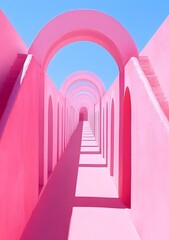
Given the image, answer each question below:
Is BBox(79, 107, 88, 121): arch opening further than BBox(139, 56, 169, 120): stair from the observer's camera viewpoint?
Yes

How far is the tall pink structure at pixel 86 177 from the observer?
427 cm

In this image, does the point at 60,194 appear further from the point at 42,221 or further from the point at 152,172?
the point at 152,172

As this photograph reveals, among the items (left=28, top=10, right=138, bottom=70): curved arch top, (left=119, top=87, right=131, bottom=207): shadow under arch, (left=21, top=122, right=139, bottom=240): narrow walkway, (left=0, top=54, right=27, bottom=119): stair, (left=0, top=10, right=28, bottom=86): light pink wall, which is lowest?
(left=21, top=122, right=139, bottom=240): narrow walkway

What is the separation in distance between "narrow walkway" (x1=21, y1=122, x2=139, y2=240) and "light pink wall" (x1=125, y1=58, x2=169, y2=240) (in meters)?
0.56

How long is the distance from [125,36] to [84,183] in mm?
4810

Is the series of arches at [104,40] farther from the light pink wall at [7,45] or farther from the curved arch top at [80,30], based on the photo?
the light pink wall at [7,45]

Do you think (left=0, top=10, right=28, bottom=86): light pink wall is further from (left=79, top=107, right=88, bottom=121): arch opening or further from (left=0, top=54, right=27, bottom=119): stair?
(left=79, top=107, right=88, bottom=121): arch opening

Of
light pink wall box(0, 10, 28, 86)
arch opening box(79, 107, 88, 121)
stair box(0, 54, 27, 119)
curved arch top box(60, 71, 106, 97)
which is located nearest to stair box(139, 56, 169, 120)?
stair box(0, 54, 27, 119)

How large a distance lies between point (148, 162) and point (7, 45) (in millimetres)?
4058

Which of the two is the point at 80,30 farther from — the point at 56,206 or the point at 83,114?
the point at 83,114

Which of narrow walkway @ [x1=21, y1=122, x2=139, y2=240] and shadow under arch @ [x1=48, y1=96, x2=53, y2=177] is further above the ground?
shadow under arch @ [x1=48, y1=96, x2=53, y2=177]

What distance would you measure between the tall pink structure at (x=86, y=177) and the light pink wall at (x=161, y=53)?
0.06 ft

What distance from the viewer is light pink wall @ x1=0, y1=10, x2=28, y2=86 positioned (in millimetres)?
6066

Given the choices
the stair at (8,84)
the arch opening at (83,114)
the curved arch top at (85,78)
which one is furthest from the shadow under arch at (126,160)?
the arch opening at (83,114)
